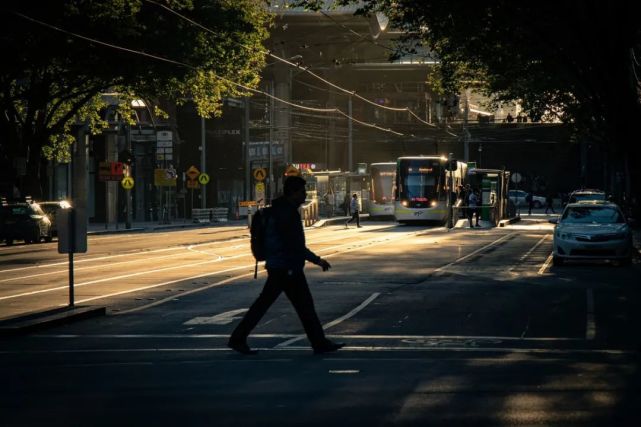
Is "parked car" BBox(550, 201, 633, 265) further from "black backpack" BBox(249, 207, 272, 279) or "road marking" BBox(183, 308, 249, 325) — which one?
"black backpack" BBox(249, 207, 272, 279)

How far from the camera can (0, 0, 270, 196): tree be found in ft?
146

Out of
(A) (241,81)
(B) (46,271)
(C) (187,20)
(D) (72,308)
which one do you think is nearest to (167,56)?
(C) (187,20)

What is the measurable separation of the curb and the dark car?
29.3m

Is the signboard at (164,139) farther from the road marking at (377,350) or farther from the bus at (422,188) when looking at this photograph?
the road marking at (377,350)

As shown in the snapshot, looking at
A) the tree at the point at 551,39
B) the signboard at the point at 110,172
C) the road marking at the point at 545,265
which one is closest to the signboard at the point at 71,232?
the tree at the point at 551,39

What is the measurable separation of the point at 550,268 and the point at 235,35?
23.9 m

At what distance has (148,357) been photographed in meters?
14.2

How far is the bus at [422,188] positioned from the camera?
66625 mm

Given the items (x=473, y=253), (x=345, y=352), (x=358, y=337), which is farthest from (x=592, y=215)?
(x=345, y=352)

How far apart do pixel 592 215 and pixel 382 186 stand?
45.5m

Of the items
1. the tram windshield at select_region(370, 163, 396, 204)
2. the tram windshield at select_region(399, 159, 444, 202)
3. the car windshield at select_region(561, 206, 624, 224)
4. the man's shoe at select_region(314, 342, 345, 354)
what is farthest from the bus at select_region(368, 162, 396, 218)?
the man's shoe at select_region(314, 342, 345, 354)

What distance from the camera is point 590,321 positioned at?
18.5m

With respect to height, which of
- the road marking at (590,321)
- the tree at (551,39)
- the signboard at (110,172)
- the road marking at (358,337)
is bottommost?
the road marking at (590,321)

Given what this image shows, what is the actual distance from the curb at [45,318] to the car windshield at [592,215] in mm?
16794
